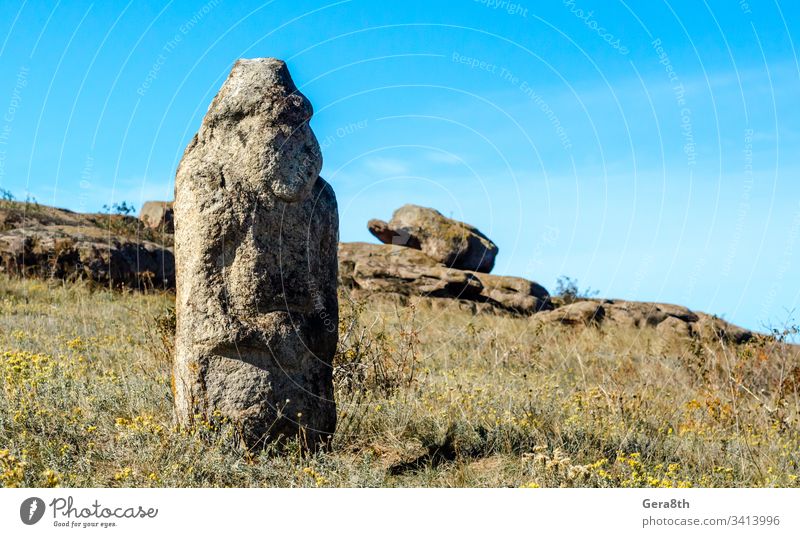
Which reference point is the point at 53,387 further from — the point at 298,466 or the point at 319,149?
the point at 319,149

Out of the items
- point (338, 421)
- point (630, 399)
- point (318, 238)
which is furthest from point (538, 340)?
point (318, 238)

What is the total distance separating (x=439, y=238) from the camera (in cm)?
2280

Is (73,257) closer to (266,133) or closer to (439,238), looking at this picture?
(439,238)

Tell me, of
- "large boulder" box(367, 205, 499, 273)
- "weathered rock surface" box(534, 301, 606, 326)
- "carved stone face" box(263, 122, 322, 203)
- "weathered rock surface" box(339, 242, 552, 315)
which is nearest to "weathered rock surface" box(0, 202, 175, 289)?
"weathered rock surface" box(339, 242, 552, 315)

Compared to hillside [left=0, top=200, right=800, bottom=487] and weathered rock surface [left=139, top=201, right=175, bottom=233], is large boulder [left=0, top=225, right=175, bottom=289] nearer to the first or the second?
hillside [left=0, top=200, right=800, bottom=487]

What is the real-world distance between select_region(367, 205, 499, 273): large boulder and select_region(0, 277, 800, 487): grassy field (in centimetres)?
1109

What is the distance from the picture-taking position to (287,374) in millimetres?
6215

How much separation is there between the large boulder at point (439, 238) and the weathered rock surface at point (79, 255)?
6833 millimetres

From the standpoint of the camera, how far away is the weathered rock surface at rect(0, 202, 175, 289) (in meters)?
16.9

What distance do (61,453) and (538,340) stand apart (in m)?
10.1

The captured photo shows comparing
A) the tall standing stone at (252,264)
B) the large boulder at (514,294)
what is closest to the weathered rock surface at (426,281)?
the large boulder at (514,294)

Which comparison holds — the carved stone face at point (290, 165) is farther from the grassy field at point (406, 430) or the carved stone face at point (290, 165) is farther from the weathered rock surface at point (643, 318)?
the weathered rock surface at point (643, 318)

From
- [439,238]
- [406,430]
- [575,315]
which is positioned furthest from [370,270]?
[406,430]

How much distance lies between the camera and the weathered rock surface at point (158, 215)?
23859mm
